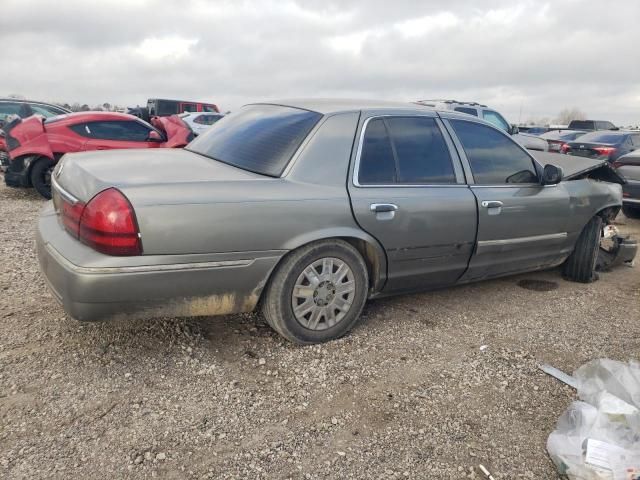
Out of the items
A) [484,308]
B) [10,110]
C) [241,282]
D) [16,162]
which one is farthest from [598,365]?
[10,110]

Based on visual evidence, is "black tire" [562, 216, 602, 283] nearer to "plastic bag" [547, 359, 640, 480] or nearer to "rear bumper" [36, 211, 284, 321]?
"plastic bag" [547, 359, 640, 480]

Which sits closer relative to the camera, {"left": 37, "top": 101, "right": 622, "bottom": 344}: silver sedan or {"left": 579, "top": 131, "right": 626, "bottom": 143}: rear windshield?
{"left": 37, "top": 101, "right": 622, "bottom": 344}: silver sedan

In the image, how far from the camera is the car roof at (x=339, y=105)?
3342 mm

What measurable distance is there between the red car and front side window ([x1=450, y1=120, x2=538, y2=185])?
562cm

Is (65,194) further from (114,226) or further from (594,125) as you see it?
(594,125)

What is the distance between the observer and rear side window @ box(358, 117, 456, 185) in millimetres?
3229

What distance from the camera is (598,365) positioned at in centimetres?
289

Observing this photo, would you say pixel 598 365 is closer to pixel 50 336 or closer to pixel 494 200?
pixel 494 200

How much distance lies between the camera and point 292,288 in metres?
2.96

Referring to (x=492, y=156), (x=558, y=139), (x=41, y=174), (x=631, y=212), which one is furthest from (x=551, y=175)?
(x=558, y=139)

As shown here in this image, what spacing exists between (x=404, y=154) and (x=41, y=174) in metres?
6.29

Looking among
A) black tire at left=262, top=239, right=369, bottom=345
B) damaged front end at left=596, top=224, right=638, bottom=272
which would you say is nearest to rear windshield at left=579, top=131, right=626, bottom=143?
damaged front end at left=596, top=224, right=638, bottom=272

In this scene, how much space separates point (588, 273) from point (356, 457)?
11.1 feet

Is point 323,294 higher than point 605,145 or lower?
lower
